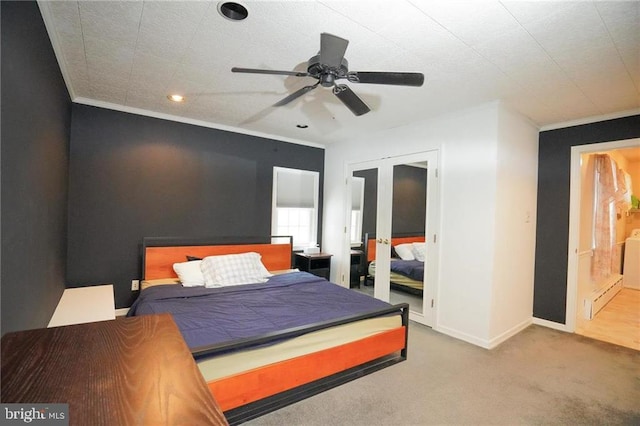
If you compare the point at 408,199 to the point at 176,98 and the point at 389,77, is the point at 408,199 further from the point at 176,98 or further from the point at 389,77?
the point at 176,98

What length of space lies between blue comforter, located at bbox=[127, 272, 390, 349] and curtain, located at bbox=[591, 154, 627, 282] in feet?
11.9

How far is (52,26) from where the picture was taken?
77.7 inches

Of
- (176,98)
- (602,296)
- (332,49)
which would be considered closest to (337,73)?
(332,49)

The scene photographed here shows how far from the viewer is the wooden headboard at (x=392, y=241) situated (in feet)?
12.5

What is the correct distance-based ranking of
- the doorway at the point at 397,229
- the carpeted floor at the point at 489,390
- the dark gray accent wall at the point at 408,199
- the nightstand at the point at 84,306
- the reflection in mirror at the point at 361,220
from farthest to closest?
the reflection in mirror at the point at 361,220 < the dark gray accent wall at the point at 408,199 < the doorway at the point at 397,229 < the nightstand at the point at 84,306 < the carpeted floor at the point at 489,390

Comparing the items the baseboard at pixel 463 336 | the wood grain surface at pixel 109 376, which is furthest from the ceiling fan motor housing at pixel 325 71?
the baseboard at pixel 463 336

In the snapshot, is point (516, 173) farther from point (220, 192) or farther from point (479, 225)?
point (220, 192)

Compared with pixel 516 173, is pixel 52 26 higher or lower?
higher

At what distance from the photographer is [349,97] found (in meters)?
2.13

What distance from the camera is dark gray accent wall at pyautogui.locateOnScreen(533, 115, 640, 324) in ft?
11.8

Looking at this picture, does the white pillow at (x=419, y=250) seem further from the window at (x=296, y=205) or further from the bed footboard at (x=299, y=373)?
the window at (x=296, y=205)

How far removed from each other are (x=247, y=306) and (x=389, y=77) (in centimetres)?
215

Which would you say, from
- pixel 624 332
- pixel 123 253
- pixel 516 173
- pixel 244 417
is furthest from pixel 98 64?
pixel 624 332

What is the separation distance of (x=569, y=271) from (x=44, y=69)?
5.39 m
